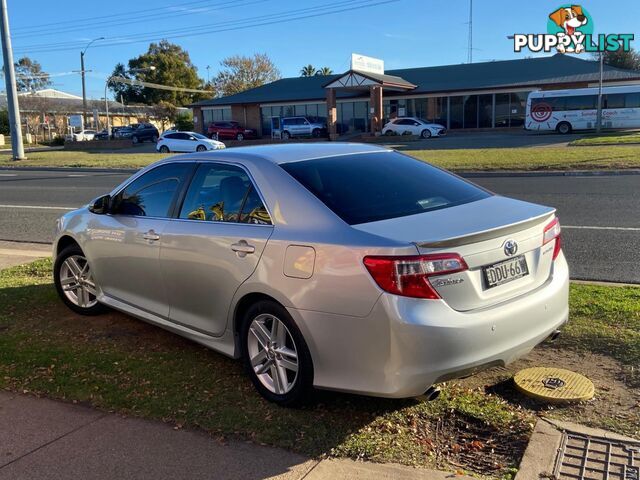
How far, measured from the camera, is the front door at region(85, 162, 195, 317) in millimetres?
4527

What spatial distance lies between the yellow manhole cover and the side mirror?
3.49 m

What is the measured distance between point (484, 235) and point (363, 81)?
138 ft

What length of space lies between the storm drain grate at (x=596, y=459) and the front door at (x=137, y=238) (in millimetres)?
2836

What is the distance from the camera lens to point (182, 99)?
88.0 meters

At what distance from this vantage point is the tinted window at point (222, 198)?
3.91m

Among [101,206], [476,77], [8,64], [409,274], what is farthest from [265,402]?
[476,77]

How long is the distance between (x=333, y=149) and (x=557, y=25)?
41397 millimetres

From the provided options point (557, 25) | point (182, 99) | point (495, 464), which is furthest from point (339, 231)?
point (182, 99)

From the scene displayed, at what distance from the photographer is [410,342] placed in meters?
3.00

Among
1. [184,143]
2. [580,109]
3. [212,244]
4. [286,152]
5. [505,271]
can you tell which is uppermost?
[580,109]

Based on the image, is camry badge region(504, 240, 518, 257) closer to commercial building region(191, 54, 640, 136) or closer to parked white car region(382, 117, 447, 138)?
parked white car region(382, 117, 447, 138)

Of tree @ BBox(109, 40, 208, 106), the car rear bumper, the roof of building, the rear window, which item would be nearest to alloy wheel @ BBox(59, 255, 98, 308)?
the rear window

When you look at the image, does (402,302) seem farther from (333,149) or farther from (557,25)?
(557,25)

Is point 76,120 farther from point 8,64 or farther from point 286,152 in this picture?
point 286,152
